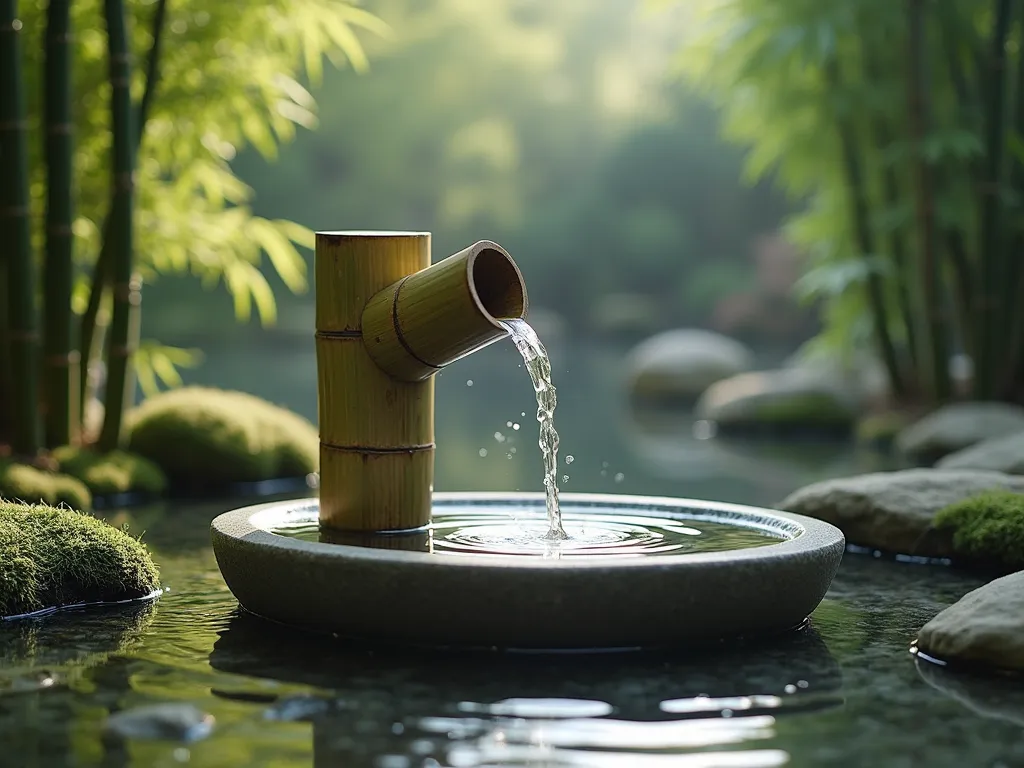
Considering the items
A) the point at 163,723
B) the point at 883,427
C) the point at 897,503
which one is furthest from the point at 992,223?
the point at 163,723

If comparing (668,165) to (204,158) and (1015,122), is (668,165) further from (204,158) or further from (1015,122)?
(204,158)

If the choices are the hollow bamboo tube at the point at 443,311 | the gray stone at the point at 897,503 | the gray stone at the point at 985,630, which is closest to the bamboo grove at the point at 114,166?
the hollow bamboo tube at the point at 443,311

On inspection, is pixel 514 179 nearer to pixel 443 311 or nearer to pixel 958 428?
pixel 958 428

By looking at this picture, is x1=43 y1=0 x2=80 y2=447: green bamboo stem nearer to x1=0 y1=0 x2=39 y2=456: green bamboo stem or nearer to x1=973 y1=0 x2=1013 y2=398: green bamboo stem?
x1=0 y1=0 x2=39 y2=456: green bamboo stem

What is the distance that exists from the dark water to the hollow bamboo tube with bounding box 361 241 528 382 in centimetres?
91

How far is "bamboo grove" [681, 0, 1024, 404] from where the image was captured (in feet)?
32.3

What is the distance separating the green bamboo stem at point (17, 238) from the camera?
21.7 ft

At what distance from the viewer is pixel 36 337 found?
6934 millimetres

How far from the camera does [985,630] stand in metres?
3.89

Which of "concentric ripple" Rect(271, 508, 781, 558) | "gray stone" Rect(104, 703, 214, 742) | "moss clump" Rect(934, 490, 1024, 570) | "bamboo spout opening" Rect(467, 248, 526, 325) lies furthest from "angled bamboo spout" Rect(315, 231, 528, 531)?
"moss clump" Rect(934, 490, 1024, 570)

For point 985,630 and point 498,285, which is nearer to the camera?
point 985,630

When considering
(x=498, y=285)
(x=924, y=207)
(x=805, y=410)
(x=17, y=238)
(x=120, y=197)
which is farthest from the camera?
(x=805, y=410)

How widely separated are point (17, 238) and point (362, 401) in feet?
9.57

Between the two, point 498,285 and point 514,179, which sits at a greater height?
point 514,179
